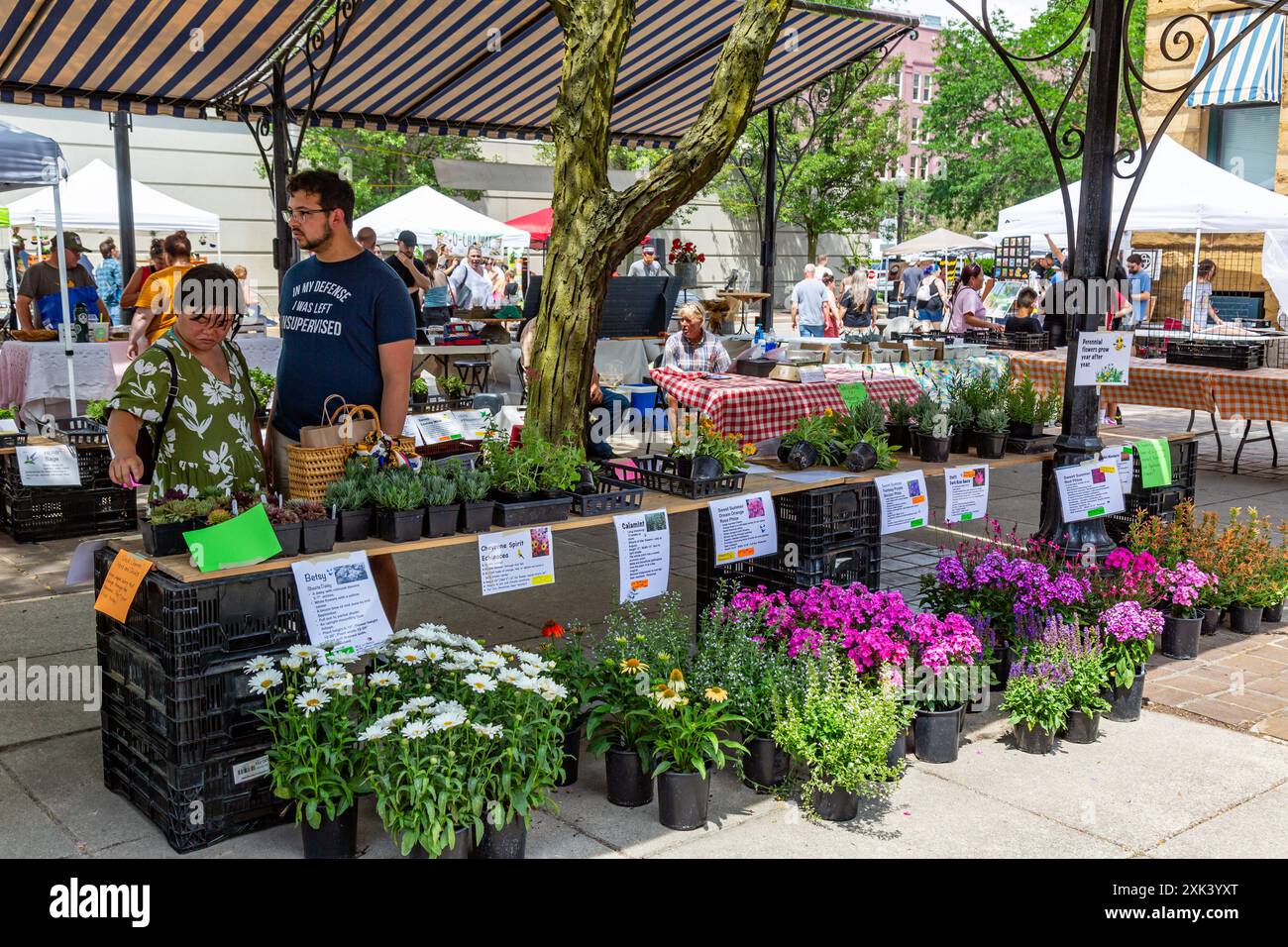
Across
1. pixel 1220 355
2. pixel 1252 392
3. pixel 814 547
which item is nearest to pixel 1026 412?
pixel 814 547

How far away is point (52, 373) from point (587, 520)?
719 centimetres

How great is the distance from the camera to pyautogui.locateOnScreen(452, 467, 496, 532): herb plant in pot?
4012 mm

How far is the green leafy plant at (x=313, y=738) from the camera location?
334 cm

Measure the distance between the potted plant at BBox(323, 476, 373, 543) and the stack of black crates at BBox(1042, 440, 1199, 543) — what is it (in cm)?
408

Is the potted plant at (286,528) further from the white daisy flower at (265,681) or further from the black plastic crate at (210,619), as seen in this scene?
the white daisy flower at (265,681)

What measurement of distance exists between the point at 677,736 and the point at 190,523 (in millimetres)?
1637

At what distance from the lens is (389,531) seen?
12.6ft

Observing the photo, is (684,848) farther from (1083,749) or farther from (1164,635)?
(1164,635)

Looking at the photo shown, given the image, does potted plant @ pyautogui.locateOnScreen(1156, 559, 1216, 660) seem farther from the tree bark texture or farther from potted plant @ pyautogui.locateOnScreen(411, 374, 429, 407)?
potted plant @ pyautogui.locateOnScreen(411, 374, 429, 407)

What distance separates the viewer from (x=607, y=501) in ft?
14.4

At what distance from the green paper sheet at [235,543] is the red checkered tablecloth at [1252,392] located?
818 cm

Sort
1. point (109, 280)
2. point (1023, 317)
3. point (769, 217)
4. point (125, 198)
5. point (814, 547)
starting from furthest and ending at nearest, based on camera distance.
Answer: point (109, 280), point (769, 217), point (125, 198), point (1023, 317), point (814, 547)

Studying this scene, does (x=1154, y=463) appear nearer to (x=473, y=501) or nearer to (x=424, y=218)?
(x=473, y=501)

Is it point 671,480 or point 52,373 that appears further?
point 52,373
